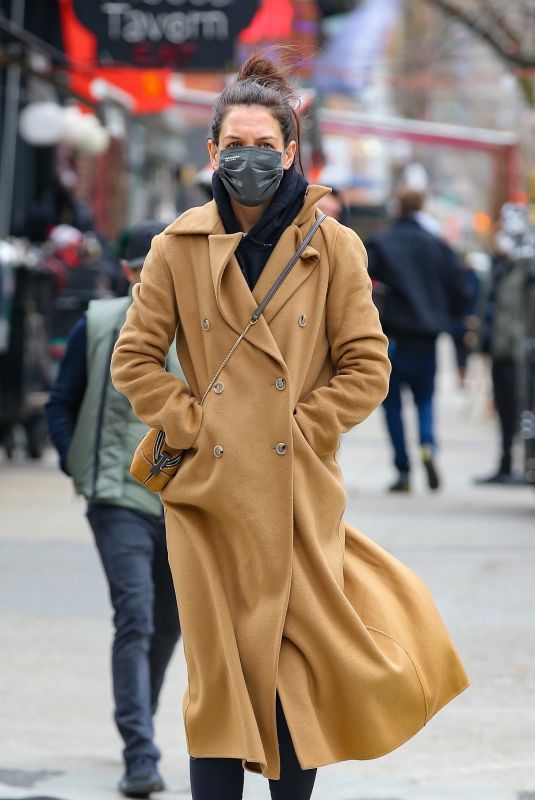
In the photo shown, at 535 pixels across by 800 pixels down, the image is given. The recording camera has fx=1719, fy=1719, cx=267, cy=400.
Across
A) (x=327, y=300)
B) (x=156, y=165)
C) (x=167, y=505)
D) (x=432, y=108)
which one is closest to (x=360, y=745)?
(x=167, y=505)

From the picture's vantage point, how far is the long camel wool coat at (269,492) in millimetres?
3672

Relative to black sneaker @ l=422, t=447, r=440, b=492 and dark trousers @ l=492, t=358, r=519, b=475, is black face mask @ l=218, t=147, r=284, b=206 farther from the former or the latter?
dark trousers @ l=492, t=358, r=519, b=475

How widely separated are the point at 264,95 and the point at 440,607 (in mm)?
4683

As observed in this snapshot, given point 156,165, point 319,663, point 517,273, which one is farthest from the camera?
point 156,165

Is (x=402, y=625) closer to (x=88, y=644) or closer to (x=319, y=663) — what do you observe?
(x=319, y=663)

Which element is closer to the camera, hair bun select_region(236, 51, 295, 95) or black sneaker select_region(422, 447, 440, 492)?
hair bun select_region(236, 51, 295, 95)

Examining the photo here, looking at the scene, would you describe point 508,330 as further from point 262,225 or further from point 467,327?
point 262,225

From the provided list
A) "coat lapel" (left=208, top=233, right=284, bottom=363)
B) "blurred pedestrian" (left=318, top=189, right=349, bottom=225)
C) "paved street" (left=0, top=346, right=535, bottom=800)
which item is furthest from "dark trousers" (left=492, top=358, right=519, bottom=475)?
"coat lapel" (left=208, top=233, right=284, bottom=363)

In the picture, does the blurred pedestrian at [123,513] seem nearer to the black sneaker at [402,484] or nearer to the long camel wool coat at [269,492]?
the long camel wool coat at [269,492]

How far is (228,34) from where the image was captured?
13.5 metres

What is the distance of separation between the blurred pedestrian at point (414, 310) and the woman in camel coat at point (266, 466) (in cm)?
822


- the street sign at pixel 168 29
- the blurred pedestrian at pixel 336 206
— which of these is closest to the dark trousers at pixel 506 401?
the street sign at pixel 168 29

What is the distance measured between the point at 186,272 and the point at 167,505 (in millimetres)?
517

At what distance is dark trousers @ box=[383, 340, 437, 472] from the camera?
1209cm
